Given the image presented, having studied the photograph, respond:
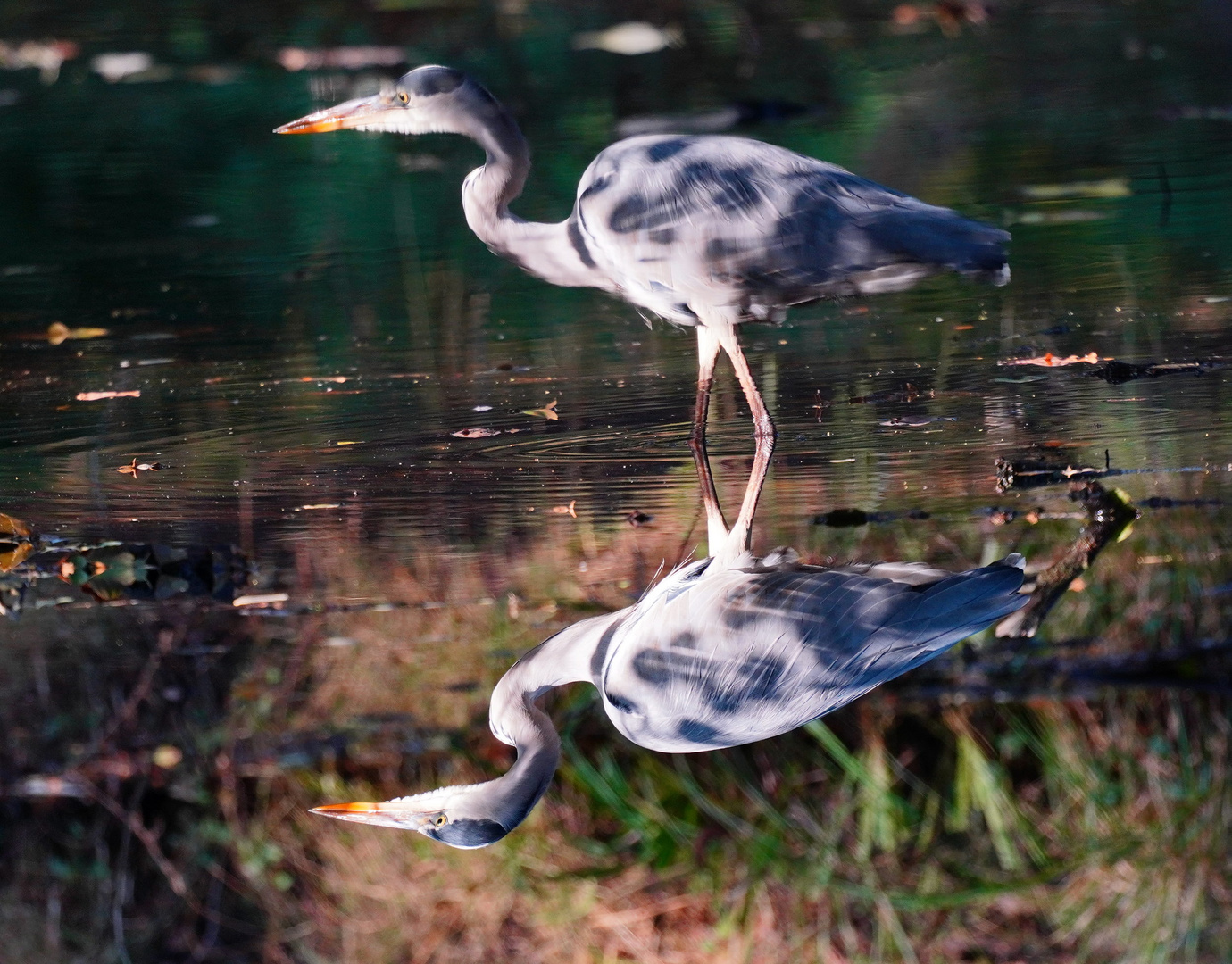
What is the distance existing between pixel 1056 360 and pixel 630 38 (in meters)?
5.56

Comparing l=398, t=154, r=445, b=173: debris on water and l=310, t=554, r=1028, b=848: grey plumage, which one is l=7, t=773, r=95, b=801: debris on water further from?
l=398, t=154, r=445, b=173: debris on water

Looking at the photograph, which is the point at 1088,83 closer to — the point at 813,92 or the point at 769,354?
the point at 813,92

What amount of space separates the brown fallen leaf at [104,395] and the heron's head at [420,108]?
2.75 feet

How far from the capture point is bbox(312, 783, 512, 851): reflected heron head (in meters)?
3.20

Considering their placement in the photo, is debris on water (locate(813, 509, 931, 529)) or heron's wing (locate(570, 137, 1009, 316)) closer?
debris on water (locate(813, 509, 931, 529))

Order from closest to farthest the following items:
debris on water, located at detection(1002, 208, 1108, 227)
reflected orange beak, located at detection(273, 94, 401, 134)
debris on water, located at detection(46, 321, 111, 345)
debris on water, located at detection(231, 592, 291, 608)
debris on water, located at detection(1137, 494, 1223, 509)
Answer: debris on water, located at detection(1137, 494, 1223, 509), debris on water, located at detection(231, 592, 291, 608), reflected orange beak, located at detection(273, 94, 401, 134), debris on water, located at detection(46, 321, 111, 345), debris on water, located at detection(1002, 208, 1108, 227)

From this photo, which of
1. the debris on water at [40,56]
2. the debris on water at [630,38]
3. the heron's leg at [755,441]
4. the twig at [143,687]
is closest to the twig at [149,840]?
the twig at [143,687]

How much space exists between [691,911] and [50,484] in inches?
82.3

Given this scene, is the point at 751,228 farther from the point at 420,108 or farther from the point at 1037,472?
the point at 420,108

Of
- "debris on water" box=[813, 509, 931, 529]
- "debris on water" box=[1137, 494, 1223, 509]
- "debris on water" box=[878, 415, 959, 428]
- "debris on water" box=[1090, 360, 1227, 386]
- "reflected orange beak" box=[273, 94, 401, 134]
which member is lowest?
"debris on water" box=[1137, 494, 1223, 509]

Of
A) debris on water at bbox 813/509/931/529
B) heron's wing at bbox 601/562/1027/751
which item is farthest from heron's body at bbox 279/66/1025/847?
debris on water at bbox 813/509/931/529

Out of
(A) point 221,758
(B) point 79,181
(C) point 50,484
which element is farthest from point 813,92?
(C) point 50,484

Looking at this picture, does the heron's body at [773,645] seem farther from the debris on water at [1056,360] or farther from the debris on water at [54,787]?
the debris on water at [54,787]

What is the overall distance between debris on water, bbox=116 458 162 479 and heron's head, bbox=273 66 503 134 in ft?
3.91
